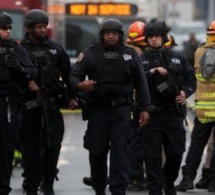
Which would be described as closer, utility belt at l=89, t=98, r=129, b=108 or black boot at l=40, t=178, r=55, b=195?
utility belt at l=89, t=98, r=129, b=108

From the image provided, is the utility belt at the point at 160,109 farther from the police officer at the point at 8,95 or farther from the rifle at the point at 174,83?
the police officer at the point at 8,95

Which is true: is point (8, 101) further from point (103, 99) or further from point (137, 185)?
point (137, 185)

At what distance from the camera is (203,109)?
12.9 meters

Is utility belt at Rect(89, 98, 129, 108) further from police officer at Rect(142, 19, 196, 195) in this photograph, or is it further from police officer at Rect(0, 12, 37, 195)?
police officer at Rect(0, 12, 37, 195)

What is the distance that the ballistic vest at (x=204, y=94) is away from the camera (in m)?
12.8

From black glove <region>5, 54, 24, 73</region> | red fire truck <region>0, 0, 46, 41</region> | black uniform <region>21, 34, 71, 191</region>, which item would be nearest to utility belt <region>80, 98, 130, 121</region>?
black uniform <region>21, 34, 71, 191</region>

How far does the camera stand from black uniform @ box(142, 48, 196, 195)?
38.0 ft

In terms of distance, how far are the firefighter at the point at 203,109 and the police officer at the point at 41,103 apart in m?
1.63

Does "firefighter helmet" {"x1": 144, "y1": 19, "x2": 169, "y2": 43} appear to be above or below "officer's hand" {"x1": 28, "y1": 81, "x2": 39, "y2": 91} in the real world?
above

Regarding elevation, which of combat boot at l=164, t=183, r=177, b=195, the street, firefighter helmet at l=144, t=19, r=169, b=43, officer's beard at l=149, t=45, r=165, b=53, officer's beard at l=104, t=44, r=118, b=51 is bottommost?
the street

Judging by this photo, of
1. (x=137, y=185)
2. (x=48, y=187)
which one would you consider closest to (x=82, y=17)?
(x=137, y=185)

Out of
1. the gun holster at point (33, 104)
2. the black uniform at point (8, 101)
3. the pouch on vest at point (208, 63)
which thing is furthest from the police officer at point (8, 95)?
the pouch on vest at point (208, 63)

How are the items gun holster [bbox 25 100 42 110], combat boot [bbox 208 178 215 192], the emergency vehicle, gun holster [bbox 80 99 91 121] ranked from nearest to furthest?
gun holster [bbox 80 99 91 121]
gun holster [bbox 25 100 42 110]
combat boot [bbox 208 178 215 192]
the emergency vehicle

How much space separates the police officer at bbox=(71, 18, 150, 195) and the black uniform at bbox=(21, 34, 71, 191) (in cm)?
76
